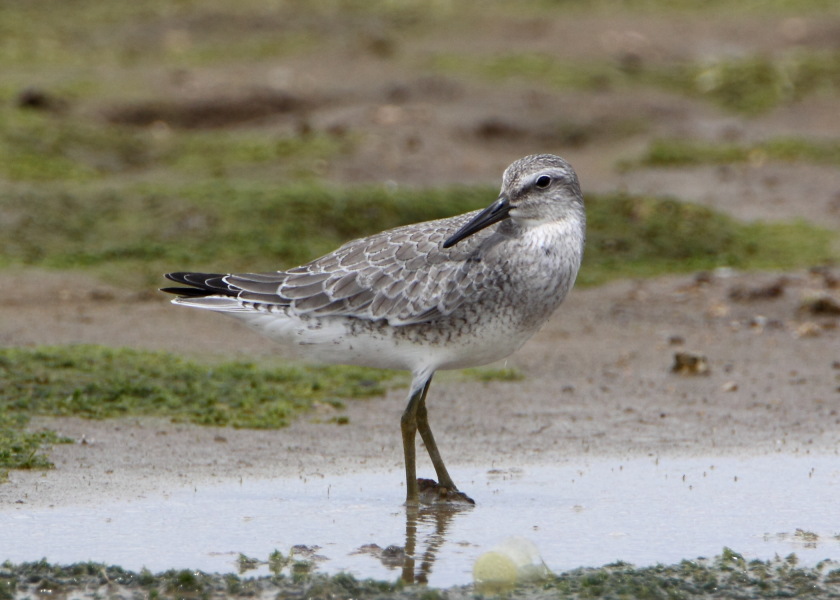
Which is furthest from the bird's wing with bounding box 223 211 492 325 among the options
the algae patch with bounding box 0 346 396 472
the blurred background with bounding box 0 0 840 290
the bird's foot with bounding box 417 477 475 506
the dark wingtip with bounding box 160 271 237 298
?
the blurred background with bounding box 0 0 840 290

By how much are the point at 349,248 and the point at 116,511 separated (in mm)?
2075

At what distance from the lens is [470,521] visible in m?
6.48

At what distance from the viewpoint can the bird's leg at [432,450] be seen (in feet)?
22.4

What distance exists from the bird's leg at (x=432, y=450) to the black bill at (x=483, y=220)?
79 centimetres

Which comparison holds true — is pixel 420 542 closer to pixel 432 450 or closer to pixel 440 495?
pixel 440 495

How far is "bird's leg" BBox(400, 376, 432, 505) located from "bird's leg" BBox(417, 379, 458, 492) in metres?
0.07

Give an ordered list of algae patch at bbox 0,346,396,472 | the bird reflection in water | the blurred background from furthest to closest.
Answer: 1. the blurred background
2. algae patch at bbox 0,346,396,472
3. the bird reflection in water

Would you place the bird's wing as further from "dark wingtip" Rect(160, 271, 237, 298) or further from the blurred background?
the blurred background

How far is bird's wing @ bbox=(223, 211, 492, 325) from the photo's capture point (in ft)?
22.4

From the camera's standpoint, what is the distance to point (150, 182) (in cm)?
1308

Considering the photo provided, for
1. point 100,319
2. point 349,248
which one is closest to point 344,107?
point 100,319

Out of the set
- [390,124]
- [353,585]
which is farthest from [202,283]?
[390,124]

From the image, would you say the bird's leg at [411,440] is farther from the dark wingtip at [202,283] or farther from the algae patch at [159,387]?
the algae patch at [159,387]

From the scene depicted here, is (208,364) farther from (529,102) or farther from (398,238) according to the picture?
(529,102)
